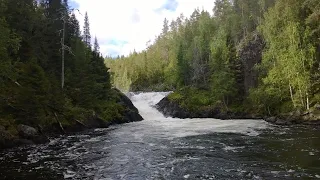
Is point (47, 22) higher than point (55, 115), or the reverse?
point (47, 22)

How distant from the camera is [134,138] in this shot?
88.5ft

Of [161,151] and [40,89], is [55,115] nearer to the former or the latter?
[40,89]

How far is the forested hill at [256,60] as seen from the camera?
3947 cm

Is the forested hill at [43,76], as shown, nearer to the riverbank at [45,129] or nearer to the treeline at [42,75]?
the treeline at [42,75]

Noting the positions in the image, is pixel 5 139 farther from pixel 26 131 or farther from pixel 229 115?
pixel 229 115

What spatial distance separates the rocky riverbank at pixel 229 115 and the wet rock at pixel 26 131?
2796 cm

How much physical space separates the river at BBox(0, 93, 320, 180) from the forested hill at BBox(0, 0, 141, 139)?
158 inches

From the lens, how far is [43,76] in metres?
26.5

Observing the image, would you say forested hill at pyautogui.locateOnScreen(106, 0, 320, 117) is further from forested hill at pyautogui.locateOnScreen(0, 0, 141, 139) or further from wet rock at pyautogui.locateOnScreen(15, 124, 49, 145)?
wet rock at pyautogui.locateOnScreen(15, 124, 49, 145)

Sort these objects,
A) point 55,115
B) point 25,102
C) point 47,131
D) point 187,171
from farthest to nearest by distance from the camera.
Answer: point 55,115 < point 47,131 < point 25,102 < point 187,171

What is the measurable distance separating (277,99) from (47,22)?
35.3 m

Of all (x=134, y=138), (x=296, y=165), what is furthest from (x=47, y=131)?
(x=296, y=165)

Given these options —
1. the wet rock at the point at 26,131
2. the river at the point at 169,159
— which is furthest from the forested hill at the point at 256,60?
the wet rock at the point at 26,131

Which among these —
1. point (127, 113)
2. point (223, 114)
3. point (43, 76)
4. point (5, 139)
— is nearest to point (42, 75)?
point (43, 76)
